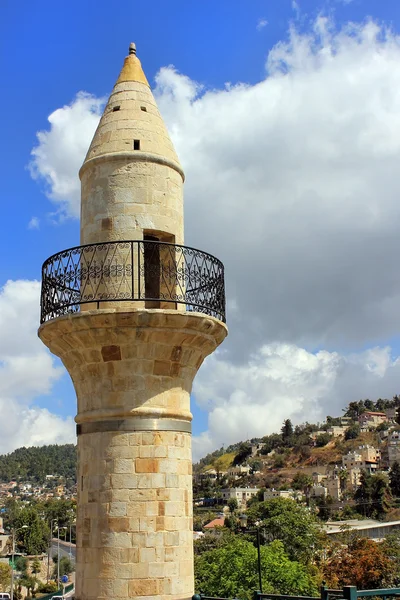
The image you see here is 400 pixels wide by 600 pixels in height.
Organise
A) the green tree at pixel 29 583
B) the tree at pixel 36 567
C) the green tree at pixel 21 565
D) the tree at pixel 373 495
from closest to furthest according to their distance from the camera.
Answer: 1. the green tree at pixel 29 583
2. the green tree at pixel 21 565
3. the tree at pixel 36 567
4. the tree at pixel 373 495

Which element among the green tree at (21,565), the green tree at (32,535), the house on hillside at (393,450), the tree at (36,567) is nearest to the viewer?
the green tree at (21,565)

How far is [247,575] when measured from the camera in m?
40.0

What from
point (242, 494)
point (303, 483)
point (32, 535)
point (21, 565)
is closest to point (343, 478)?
point (303, 483)

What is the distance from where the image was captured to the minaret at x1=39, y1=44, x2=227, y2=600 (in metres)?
8.47

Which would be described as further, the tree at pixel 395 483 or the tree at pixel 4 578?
the tree at pixel 395 483

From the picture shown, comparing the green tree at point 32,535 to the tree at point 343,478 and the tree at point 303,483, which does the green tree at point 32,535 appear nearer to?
the tree at point 303,483

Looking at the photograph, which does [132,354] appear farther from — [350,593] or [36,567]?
[36,567]

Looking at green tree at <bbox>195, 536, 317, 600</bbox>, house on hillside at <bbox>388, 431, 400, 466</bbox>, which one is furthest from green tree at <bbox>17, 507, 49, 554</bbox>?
house on hillside at <bbox>388, 431, 400, 466</bbox>

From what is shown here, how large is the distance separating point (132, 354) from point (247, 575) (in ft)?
114

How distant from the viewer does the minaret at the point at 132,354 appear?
8.47 metres

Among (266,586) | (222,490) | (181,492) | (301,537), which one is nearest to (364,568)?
(301,537)

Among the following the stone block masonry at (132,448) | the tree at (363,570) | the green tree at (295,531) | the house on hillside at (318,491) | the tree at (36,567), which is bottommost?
the tree at (36,567)

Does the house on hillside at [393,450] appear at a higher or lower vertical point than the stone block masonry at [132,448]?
higher

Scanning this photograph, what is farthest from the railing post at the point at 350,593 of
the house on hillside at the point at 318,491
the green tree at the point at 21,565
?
the house on hillside at the point at 318,491
